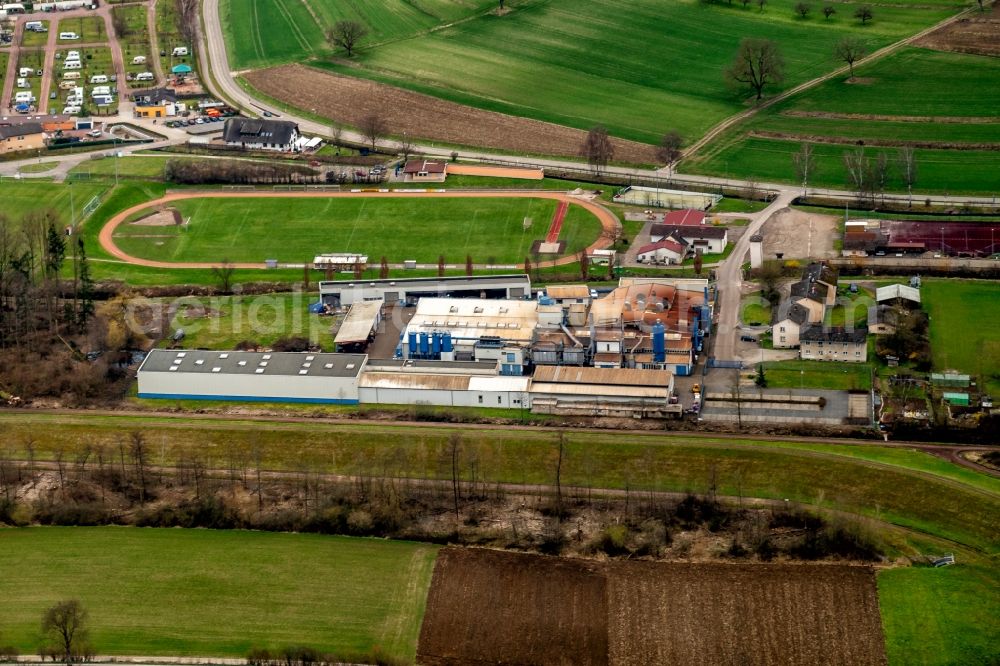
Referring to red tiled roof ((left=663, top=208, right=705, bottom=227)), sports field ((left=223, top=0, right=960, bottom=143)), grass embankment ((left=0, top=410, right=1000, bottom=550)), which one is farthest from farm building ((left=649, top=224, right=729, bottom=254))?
grass embankment ((left=0, top=410, right=1000, bottom=550))

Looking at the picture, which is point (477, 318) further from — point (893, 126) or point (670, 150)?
point (893, 126)

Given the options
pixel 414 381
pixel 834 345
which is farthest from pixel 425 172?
pixel 834 345

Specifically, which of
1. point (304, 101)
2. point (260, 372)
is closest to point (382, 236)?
point (260, 372)

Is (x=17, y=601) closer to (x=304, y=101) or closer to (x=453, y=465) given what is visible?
(x=453, y=465)

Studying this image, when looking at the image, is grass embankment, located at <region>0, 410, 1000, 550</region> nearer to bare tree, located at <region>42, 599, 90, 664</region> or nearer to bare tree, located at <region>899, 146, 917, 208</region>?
bare tree, located at <region>42, 599, 90, 664</region>

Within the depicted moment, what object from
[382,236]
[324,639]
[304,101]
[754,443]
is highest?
[304,101]

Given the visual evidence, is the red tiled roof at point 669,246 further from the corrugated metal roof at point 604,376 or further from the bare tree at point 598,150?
the corrugated metal roof at point 604,376

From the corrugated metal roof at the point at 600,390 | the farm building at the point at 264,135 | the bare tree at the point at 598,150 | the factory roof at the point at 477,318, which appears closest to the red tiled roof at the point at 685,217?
the bare tree at the point at 598,150
